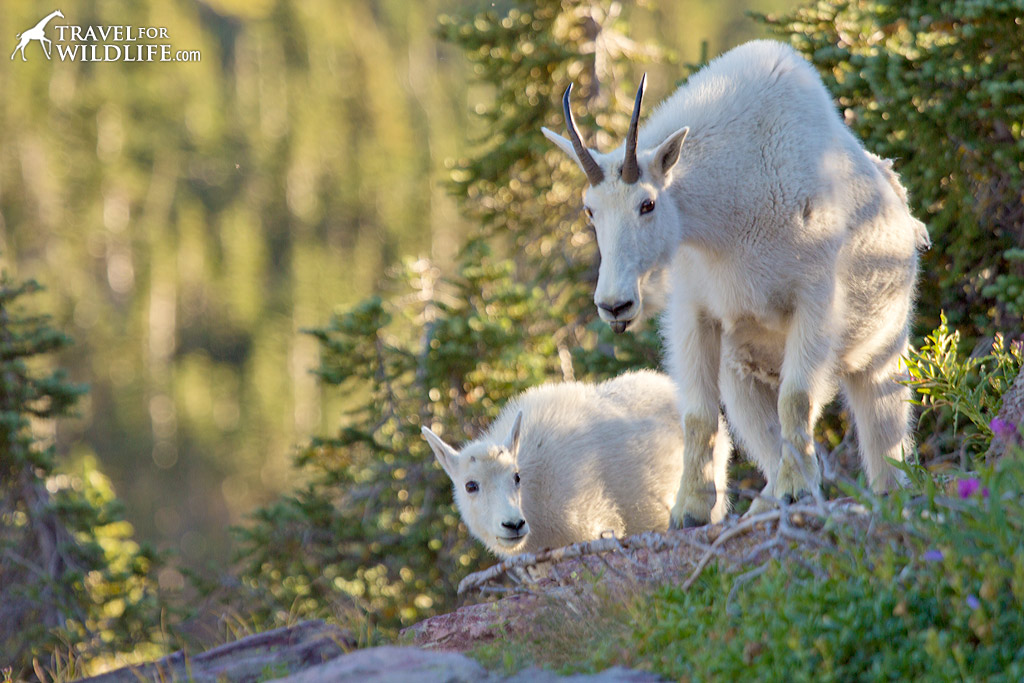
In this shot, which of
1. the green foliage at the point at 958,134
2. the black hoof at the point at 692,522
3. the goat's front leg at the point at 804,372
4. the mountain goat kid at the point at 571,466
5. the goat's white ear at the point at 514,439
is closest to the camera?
the goat's front leg at the point at 804,372

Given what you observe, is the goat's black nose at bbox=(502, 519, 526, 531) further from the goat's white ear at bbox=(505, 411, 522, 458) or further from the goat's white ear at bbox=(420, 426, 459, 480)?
the goat's white ear at bbox=(420, 426, 459, 480)

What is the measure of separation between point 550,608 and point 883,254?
270cm

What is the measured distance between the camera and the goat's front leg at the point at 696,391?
5141 mm

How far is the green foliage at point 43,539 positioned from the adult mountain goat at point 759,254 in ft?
18.7

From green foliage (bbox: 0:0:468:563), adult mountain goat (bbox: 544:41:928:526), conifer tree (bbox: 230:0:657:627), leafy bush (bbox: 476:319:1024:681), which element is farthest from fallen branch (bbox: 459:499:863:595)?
green foliage (bbox: 0:0:468:563)

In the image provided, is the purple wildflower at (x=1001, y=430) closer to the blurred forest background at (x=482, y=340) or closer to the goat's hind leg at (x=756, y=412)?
the blurred forest background at (x=482, y=340)

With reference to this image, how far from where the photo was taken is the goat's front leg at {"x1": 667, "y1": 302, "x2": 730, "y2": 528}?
5.14 meters

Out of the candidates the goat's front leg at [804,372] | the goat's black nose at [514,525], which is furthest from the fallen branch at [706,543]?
→ the goat's front leg at [804,372]

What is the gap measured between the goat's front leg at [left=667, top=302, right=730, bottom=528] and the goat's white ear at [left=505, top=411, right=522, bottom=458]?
1285mm

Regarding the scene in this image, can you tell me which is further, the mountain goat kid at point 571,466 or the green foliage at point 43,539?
the green foliage at point 43,539

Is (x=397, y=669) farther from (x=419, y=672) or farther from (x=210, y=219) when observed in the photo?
(x=210, y=219)

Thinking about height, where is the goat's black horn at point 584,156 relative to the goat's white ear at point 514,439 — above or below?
above

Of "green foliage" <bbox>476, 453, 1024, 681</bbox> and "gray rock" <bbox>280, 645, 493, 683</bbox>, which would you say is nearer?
"green foliage" <bbox>476, 453, 1024, 681</bbox>

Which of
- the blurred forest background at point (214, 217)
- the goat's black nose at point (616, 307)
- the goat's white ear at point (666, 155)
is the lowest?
the blurred forest background at point (214, 217)
